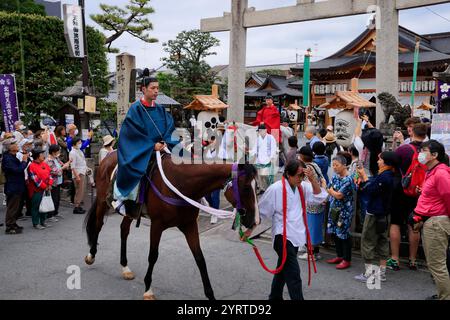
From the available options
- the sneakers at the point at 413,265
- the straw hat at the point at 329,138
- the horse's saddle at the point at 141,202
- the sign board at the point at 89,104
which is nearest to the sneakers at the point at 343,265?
the sneakers at the point at 413,265

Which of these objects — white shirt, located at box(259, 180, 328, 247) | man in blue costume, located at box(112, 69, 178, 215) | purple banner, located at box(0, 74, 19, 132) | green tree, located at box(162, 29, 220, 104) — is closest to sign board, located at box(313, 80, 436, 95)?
green tree, located at box(162, 29, 220, 104)

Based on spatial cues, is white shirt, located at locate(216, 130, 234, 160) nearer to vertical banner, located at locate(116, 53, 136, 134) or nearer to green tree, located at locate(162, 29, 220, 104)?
vertical banner, located at locate(116, 53, 136, 134)

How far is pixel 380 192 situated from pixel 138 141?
10.6 feet

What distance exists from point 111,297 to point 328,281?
2837 mm

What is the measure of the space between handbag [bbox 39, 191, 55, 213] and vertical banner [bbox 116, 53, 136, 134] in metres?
3.35

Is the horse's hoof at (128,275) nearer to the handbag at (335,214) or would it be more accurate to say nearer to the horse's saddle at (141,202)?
the horse's saddle at (141,202)

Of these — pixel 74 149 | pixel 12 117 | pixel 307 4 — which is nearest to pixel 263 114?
pixel 307 4

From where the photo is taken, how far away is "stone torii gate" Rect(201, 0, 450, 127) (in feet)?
33.9

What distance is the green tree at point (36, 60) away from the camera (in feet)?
56.4

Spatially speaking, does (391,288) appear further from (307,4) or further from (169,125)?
(307,4)

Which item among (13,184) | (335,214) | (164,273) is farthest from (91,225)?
(335,214)

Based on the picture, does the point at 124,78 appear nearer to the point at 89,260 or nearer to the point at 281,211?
the point at 89,260

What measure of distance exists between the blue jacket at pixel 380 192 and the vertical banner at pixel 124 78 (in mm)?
7405

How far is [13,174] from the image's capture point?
7738mm
